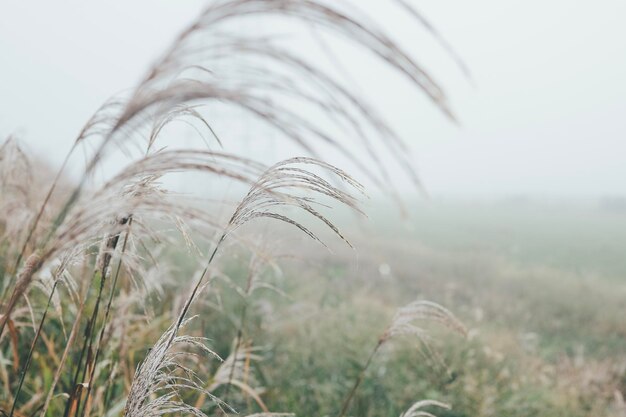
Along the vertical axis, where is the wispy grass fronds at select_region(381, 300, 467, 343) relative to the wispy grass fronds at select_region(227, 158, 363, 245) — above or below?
below

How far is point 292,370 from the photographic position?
542 cm

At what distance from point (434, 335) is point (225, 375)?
5.09 m

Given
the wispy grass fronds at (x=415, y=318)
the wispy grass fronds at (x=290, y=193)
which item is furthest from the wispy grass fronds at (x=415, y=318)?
the wispy grass fronds at (x=290, y=193)

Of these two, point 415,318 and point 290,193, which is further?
point 415,318

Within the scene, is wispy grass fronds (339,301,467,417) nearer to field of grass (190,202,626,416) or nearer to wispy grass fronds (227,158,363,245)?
field of grass (190,202,626,416)

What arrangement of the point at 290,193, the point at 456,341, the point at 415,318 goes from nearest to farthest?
the point at 290,193
the point at 415,318
the point at 456,341

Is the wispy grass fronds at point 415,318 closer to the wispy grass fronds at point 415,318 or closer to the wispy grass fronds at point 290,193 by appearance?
the wispy grass fronds at point 415,318

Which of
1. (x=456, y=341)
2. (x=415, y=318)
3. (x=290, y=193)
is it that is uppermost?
(x=290, y=193)

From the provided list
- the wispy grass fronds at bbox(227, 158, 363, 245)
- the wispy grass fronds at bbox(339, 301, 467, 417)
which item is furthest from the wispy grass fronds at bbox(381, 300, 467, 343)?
the wispy grass fronds at bbox(227, 158, 363, 245)

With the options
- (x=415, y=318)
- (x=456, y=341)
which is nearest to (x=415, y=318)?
(x=415, y=318)

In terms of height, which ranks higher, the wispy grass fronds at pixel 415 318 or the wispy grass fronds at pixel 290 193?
the wispy grass fronds at pixel 290 193

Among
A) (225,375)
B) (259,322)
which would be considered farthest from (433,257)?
(225,375)

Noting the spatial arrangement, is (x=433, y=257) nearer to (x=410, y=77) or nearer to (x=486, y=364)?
(x=486, y=364)

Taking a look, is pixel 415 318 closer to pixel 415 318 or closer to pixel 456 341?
pixel 415 318
